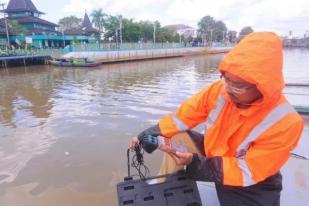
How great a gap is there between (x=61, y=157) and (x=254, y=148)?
142 inches

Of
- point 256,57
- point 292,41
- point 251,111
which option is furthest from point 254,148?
point 292,41

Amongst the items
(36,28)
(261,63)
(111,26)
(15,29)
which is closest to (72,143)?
(261,63)

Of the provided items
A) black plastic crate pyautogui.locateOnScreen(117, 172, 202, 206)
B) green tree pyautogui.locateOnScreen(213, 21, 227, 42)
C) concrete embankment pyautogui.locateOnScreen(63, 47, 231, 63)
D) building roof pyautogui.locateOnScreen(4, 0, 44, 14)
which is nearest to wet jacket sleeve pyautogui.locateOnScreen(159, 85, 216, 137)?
black plastic crate pyautogui.locateOnScreen(117, 172, 202, 206)

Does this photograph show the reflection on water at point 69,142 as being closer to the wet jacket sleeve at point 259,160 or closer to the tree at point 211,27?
the wet jacket sleeve at point 259,160

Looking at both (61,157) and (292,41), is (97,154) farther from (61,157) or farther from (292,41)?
(292,41)

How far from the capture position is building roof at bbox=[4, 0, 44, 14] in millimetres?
32938

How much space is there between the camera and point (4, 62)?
2212 cm

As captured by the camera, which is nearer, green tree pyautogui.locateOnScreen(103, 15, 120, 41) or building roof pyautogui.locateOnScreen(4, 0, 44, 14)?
building roof pyautogui.locateOnScreen(4, 0, 44, 14)

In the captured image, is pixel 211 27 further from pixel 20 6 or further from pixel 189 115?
pixel 189 115

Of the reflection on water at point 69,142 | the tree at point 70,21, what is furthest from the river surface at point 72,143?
the tree at point 70,21

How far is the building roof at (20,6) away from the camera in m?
32.9

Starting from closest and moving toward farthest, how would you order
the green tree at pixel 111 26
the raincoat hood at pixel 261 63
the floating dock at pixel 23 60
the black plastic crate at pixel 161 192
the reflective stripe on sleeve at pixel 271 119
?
the raincoat hood at pixel 261 63 < the reflective stripe on sleeve at pixel 271 119 < the black plastic crate at pixel 161 192 < the floating dock at pixel 23 60 < the green tree at pixel 111 26

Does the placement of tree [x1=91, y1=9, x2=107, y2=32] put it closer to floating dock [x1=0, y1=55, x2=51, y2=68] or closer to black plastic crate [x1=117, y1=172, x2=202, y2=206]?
floating dock [x1=0, y1=55, x2=51, y2=68]

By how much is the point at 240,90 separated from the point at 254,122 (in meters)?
0.19
